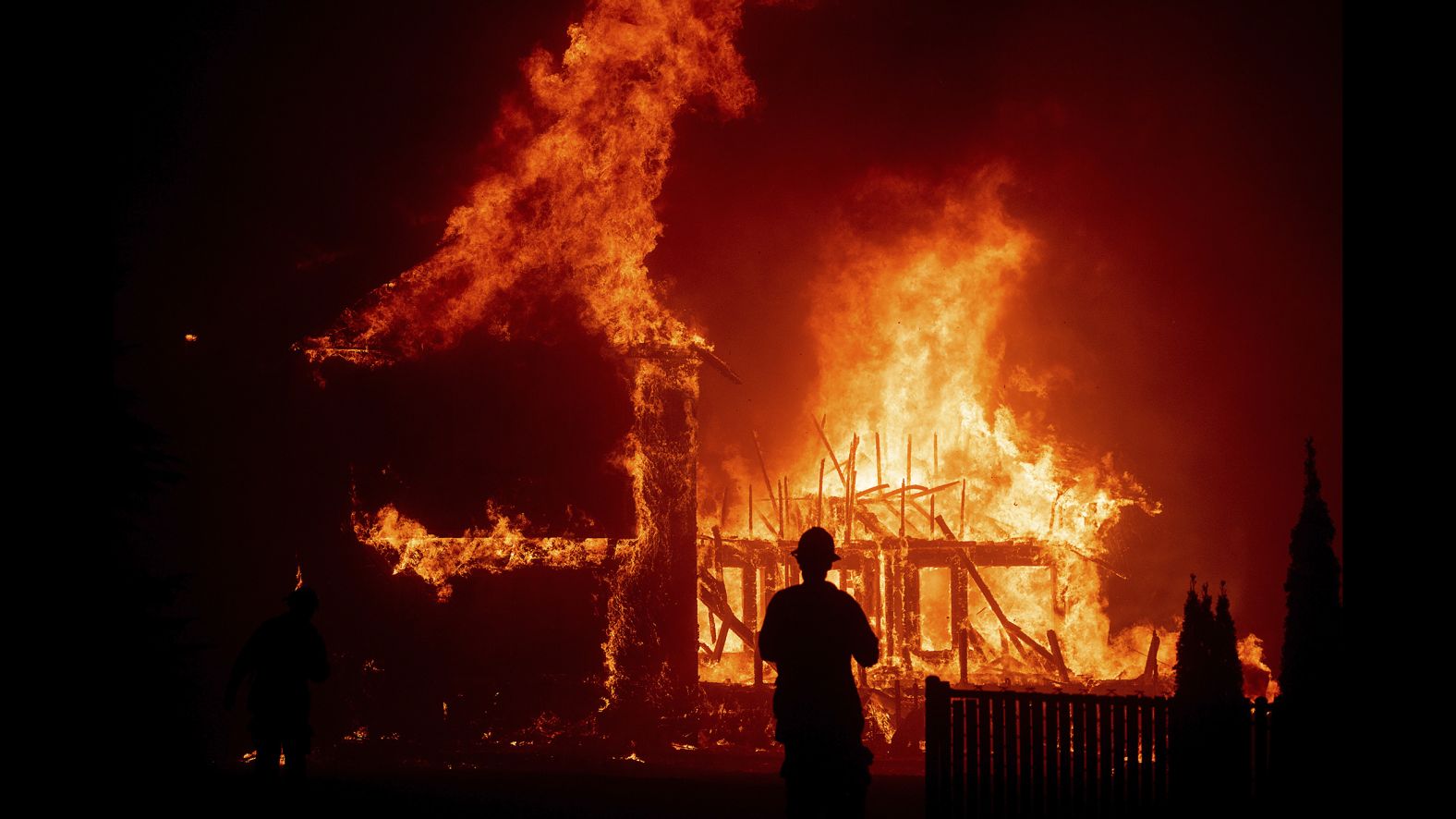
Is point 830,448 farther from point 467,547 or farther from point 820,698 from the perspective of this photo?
point 820,698

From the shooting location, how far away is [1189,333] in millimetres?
27281

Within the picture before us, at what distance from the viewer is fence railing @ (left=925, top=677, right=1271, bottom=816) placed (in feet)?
30.6

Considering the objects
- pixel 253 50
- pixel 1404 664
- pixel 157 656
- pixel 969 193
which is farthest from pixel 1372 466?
pixel 253 50

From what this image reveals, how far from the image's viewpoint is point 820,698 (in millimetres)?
7652

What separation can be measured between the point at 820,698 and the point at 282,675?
17.5ft

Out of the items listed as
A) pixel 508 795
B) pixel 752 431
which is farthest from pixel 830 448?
pixel 508 795

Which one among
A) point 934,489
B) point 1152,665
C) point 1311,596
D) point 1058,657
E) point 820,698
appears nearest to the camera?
point 820,698

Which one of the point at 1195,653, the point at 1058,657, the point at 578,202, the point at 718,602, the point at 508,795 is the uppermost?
A: the point at 578,202

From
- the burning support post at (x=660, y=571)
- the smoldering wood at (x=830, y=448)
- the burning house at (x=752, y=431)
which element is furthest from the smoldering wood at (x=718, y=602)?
the smoldering wood at (x=830, y=448)

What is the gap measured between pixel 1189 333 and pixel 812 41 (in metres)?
10.4

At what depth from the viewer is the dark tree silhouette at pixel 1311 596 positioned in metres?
17.6

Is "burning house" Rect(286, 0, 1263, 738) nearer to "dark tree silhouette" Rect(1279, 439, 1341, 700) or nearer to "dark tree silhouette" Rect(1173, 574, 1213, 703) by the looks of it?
"dark tree silhouette" Rect(1279, 439, 1341, 700)

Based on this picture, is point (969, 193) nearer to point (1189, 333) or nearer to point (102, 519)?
point (1189, 333)

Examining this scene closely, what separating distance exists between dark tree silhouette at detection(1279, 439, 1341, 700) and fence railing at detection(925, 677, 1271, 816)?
9.09 meters
